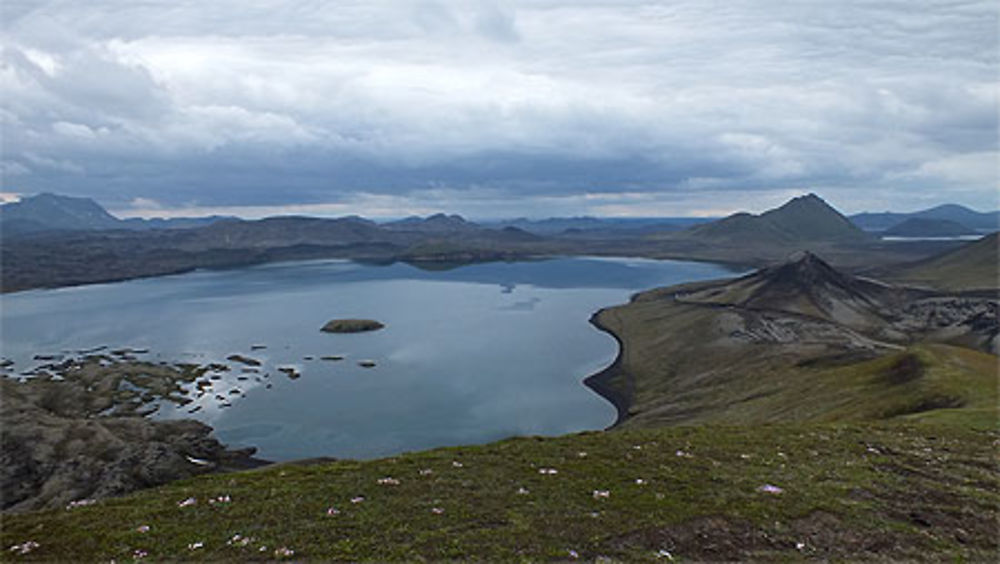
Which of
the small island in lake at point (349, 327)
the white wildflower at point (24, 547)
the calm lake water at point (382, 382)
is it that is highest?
the white wildflower at point (24, 547)

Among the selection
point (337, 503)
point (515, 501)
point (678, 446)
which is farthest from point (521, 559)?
point (678, 446)

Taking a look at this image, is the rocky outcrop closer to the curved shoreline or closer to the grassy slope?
the grassy slope

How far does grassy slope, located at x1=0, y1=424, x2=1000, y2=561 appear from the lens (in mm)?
23922

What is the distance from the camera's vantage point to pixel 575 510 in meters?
27.7

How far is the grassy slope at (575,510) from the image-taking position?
2392cm

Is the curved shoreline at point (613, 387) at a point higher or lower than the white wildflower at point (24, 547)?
lower

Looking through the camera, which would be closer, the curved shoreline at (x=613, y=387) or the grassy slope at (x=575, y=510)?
the grassy slope at (x=575, y=510)

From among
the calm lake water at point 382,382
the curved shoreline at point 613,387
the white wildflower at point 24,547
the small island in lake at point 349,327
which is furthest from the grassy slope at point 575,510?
the small island in lake at point 349,327

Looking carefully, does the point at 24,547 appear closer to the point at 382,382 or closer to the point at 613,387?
the point at 382,382

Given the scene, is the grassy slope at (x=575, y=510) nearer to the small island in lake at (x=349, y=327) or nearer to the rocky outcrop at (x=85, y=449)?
the rocky outcrop at (x=85, y=449)

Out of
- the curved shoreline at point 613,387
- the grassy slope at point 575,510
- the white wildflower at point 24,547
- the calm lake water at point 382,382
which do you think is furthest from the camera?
the curved shoreline at point 613,387

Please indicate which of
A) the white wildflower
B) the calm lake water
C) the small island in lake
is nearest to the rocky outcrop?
the calm lake water

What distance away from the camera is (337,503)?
2869 centimetres

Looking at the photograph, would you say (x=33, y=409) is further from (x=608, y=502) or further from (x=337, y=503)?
(x=608, y=502)
